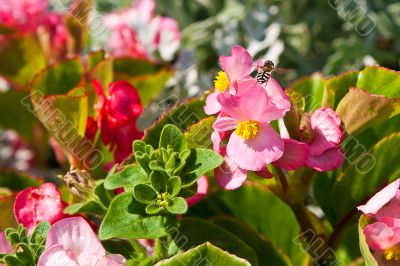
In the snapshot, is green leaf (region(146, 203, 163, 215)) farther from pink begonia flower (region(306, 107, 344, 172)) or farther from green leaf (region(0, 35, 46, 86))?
green leaf (region(0, 35, 46, 86))

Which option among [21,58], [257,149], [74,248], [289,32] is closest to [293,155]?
[257,149]

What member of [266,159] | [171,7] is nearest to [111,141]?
[266,159]

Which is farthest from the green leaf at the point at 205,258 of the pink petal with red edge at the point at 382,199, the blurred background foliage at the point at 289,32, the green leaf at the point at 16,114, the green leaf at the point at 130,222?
the green leaf at the point at 16,114

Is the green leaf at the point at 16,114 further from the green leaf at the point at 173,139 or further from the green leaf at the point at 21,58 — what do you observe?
the green leaf at the point at 173,139

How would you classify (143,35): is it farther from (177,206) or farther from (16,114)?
(177,206)

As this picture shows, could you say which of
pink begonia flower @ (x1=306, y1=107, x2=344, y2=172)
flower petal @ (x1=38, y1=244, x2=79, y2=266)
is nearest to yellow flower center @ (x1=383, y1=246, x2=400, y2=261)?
pink begonia flower @ (x1=306, y1=107, x2=344, y2=172)

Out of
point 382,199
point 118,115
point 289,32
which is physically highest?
point 118,115
